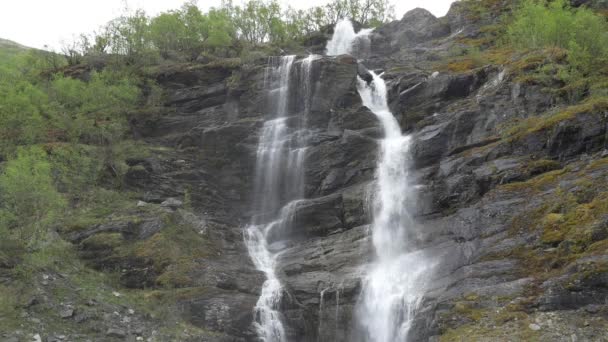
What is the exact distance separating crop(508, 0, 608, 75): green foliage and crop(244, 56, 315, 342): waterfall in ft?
59.1

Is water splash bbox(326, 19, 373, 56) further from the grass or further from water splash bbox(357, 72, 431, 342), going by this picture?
the grass

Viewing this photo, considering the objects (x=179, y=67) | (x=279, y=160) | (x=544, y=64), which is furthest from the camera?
(x=179, y=67)

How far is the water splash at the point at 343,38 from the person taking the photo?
6150 cm

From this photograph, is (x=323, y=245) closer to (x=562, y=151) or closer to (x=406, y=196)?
(x=406, y=196)

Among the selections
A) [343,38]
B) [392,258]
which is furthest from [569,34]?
[343,38]

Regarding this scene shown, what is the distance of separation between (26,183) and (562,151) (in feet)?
89.9

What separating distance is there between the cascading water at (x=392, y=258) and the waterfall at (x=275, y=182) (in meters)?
4.64

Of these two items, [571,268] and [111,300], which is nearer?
[571,268]

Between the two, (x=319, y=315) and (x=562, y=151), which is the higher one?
(x=562, y=151)

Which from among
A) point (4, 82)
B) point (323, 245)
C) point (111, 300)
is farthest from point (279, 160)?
point (4, 82)

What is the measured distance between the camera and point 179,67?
1950 inches

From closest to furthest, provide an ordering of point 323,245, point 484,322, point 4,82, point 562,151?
1. point 484,322
2. point 562,151
3. point 323,245
4. point 4,82

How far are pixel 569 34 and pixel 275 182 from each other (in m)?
24.9

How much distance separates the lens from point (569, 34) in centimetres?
3884
